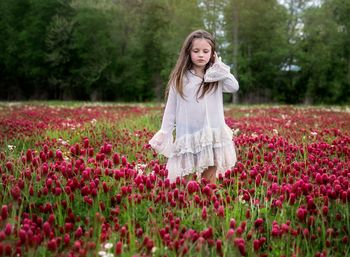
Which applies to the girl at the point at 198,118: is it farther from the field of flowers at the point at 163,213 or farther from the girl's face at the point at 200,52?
the field of flowers at the point at 163,213

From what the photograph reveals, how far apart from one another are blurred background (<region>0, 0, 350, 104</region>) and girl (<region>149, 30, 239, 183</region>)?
3774 cm

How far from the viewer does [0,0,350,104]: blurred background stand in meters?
44.3

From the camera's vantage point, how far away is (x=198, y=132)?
205 inches

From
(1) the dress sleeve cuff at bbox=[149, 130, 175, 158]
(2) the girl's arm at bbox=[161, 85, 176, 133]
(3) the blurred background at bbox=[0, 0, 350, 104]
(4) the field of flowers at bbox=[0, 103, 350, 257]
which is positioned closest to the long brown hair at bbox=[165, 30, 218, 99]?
(2) the girl's arm at bbox=[161, 85, 176, 133]

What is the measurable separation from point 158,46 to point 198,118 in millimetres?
45411

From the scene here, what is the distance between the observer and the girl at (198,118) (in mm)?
5141

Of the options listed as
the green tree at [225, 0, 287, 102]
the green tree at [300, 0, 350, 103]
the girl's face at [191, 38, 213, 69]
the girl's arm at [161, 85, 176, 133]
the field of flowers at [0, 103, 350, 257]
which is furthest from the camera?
the green tree at [225, 0, 287, 102]

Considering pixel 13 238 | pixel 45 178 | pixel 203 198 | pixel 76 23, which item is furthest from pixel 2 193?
pixel 76 23

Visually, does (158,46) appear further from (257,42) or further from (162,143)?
(162,143)

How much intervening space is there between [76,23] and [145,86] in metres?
10.3

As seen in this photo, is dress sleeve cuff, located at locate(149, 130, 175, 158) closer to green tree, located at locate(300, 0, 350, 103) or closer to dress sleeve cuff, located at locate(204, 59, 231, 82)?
dress sleeve cuff, located at locate(204, 59, 231, 82)

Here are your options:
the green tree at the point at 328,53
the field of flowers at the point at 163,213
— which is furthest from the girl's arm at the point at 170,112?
the green tree at the point at 328,53

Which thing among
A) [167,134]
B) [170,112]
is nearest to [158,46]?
[170,112]

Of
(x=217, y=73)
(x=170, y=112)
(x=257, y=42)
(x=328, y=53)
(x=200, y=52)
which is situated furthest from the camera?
(x=257, y=42)
